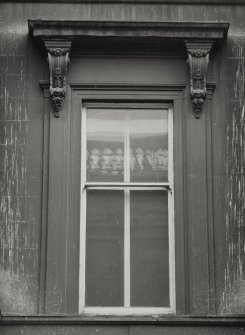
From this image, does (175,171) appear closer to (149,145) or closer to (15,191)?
(149,145)

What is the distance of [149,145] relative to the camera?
8.77m

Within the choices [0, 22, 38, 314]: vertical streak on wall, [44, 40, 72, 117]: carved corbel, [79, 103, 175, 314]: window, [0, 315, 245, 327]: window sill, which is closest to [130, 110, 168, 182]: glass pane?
[79, 103, 175, 314]: window

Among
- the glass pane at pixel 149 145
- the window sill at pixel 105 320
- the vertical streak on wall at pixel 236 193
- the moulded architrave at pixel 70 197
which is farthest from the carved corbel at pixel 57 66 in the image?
the window sill at pixel 105 320

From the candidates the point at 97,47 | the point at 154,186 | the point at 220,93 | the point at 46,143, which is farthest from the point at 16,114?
the point at 220,93

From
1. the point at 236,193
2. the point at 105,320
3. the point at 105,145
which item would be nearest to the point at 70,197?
the point at 105,145

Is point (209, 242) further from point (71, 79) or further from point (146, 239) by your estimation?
point (71, 79)

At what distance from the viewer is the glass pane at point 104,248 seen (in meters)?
8.39

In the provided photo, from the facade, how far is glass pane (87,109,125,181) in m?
0.01

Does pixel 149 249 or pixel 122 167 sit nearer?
pixel 149 249

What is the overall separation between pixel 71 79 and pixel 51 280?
2235mm

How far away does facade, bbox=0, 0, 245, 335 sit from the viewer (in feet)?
27.1

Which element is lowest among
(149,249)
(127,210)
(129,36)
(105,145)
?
(149,249)

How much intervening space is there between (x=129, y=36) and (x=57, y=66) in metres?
0.86

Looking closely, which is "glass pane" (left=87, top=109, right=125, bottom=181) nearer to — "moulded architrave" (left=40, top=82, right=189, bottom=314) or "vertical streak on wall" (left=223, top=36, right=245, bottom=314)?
"moulded architrave" (left=40, top=82, right=189, bottom=314)
